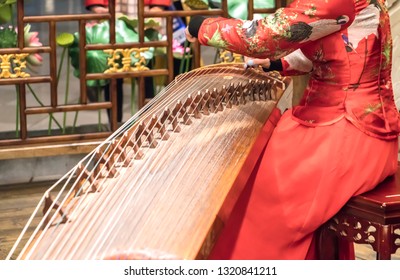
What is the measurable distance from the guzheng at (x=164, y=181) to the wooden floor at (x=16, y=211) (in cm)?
130

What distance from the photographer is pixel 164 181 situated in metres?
1.92

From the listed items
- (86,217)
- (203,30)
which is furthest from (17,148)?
(86,217)

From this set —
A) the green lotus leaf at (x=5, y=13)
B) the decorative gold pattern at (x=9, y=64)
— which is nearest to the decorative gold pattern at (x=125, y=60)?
the decorative gold pattern at (x=9, y=64)

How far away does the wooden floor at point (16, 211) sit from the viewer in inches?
147

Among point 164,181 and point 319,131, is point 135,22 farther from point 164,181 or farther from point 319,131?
point 164,181

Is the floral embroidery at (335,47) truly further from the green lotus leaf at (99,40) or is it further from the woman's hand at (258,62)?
the green lotus leaf at (99,40)

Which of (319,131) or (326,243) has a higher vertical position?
Result: (319,131)

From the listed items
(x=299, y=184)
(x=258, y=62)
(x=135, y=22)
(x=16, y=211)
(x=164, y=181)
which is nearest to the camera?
(x=164, y=181)

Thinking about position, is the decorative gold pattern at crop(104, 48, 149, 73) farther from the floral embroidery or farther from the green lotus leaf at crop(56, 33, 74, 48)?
the floral embroidery

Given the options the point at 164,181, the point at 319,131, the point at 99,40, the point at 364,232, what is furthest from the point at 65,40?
the point at 164,181

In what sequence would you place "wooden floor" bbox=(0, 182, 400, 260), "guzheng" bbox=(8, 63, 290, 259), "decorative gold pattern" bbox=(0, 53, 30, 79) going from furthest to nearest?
"decorative gold pattern" bbox=(0, 53, 30, 79)
"wooden floor" bbox=(0, 182, 400, 260)
"guzheng" bbox=(8, 63, 290, 259)

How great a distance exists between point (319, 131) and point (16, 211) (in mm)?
2108

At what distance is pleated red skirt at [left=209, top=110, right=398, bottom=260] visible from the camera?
2455mm

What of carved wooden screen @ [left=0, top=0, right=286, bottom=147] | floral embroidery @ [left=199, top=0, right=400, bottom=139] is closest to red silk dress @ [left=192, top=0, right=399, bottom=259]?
floral embroidery @ [left=199, top=0, right=400, bottom=139]
